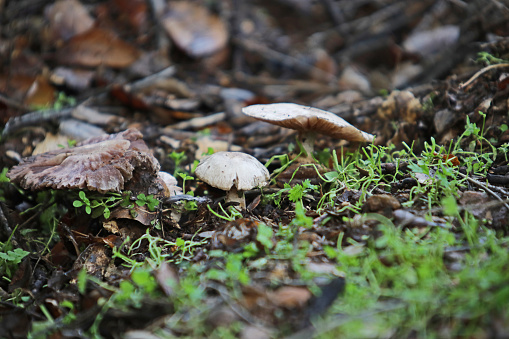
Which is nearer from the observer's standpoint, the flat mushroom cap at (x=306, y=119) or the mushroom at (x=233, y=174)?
the mushroom at (x=233, y=174)

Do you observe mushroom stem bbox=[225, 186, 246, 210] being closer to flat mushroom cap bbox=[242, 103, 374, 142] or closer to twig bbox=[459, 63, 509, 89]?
flat mushroom cap bbox=[242, 103, 374, 142]

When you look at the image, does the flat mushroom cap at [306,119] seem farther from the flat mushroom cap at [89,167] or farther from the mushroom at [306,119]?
the flat mushroom cap at [89,167]

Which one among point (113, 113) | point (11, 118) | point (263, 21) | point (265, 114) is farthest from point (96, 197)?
point (263, 21)

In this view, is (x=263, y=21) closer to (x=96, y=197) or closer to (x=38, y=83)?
(x=38, y=83)

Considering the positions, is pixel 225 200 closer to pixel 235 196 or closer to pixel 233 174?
pixel 235 196

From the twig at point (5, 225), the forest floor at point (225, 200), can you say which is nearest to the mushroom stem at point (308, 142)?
the forest floor at point (225, 200)

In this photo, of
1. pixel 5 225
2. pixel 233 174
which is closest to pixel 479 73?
pixel 233 174

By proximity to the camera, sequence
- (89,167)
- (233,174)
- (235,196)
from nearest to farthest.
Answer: (89,167) < (233,174) < (235,196)
